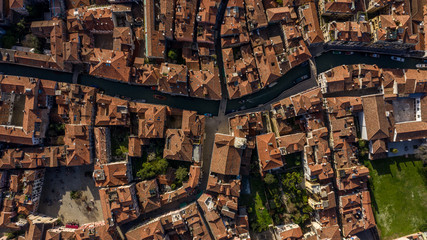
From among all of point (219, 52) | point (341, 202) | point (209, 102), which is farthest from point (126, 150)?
point (341, 202)

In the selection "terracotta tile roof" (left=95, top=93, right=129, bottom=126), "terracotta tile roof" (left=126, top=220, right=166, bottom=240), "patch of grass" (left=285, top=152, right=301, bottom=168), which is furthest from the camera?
"patch of grass" (left=285, top=152, right=301, bottom=168)

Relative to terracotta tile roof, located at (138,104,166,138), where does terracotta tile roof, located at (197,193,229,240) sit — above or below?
below

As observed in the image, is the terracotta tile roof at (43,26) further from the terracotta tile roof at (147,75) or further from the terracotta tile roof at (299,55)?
the terracotta tile roof at (299,55)

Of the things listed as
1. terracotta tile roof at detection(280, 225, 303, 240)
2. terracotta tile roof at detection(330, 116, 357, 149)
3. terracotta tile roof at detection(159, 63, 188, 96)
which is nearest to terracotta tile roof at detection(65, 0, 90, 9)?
terracotta tile roof at detection(159, 63, 188, 96)

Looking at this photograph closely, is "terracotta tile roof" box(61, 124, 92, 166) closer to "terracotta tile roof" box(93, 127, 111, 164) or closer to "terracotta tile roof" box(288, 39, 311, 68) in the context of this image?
"terracotta tile roof" box(93, 127, 111, 164)

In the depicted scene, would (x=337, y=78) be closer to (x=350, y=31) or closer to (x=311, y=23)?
(x=350, y=31)

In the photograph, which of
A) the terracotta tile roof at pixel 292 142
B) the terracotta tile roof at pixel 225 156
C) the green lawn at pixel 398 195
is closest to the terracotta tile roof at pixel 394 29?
the terracotta tile roof at pixel 292 142
